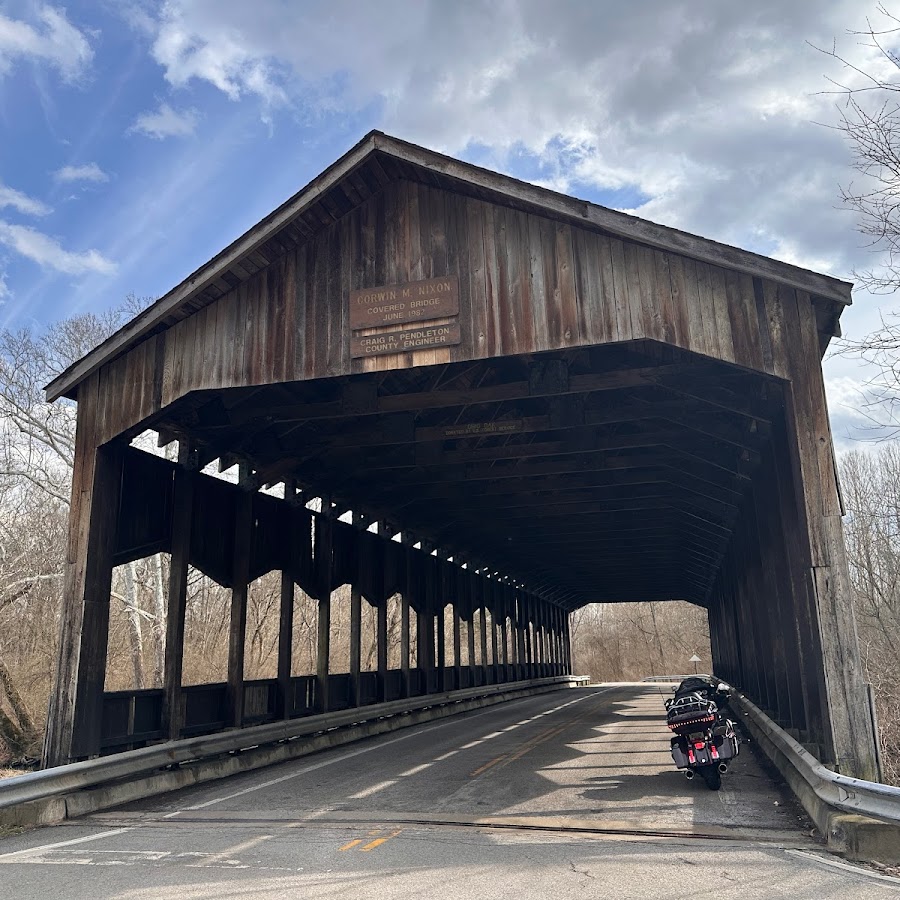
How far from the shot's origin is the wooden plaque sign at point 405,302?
11469 mm

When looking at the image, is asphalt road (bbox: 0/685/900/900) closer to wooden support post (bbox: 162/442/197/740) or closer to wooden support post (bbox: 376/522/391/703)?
wooden support post (bbox: 162/442/197/740)

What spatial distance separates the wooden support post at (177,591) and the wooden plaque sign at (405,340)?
414cm

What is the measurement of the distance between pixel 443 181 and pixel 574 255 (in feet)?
7.40

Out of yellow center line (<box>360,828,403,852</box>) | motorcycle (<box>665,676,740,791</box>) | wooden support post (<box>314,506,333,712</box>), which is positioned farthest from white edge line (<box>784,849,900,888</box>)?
wooden support post (<box>314,506,333,712</box>)

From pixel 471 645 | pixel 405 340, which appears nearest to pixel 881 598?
pixel 471 645

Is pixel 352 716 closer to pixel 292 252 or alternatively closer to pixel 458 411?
pixel 458 411

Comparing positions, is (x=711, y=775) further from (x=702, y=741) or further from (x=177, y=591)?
(x=177, y=591)

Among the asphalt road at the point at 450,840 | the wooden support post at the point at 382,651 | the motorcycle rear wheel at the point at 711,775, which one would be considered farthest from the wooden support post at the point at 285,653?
the motorcycle rear wheel at the point at 711,775

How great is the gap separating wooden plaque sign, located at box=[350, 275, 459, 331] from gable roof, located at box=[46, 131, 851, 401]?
4.39 ft

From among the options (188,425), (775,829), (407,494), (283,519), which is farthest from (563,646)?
(775,829)

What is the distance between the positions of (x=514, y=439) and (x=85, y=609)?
31.5 ft

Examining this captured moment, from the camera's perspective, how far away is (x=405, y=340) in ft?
37.8

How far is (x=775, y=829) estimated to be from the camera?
7801 millimetres

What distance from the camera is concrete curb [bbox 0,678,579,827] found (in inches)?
345
